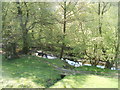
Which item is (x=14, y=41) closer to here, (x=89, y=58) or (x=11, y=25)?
(x=11, y=25)

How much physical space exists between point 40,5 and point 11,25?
2652 mm

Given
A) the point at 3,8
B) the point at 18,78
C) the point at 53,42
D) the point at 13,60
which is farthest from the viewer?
the point at 53,42

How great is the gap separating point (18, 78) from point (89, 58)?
7199 mm

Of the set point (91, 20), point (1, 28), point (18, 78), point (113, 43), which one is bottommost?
point (18, 78)

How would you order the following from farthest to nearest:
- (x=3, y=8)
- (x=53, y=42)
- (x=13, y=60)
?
(x=53, y=42), (x=3, y=8), (x=13, y=60)

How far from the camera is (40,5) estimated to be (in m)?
10.7

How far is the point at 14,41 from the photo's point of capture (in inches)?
409

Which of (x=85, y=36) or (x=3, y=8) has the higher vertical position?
(x=3, y=8)

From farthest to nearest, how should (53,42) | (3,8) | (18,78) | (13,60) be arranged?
(53,42), (3,8), (13,60), (18,78)

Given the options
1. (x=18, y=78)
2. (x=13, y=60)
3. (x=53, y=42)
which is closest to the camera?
(x=18, y=78)

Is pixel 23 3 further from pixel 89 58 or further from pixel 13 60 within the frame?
pixel 89 58

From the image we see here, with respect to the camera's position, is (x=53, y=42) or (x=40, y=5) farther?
(x=53, y=42)

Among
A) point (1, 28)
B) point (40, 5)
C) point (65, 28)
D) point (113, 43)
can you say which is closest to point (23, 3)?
point (40, 5)

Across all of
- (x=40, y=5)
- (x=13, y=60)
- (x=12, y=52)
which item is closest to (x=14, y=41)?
(x=12, y=52)
